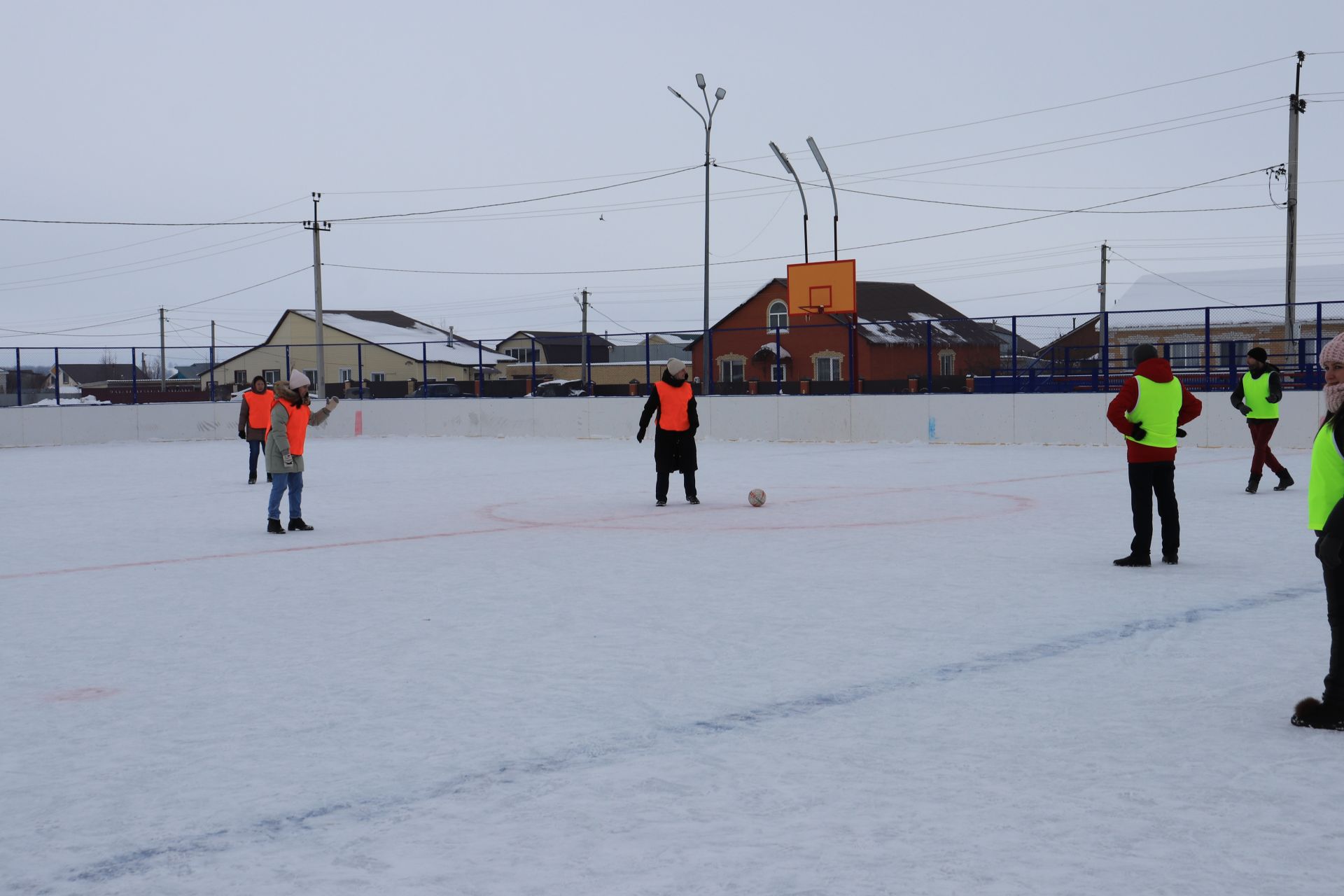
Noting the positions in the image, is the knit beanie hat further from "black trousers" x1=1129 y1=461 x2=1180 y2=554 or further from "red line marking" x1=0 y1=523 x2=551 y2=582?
"red line marking" x1=0 y1=523 x2=551 y2=582

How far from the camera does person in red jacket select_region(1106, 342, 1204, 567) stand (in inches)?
380

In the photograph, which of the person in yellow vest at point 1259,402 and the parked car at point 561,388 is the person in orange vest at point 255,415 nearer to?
the person in yellow vest at point 1259,402

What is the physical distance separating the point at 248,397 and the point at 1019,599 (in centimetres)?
1305

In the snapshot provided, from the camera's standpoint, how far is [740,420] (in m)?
30.0

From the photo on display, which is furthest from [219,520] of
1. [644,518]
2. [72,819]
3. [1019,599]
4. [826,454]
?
[826,454]

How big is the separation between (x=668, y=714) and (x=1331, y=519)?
271cm

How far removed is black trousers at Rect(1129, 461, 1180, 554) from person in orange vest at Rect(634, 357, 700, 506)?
232 inches

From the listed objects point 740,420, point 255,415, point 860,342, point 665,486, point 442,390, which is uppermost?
point 860,342

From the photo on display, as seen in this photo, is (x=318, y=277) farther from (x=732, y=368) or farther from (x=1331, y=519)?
(x=1331, y=519)

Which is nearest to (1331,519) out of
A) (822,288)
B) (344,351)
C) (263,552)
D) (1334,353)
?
(1334,353)

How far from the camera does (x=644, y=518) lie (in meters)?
13.5

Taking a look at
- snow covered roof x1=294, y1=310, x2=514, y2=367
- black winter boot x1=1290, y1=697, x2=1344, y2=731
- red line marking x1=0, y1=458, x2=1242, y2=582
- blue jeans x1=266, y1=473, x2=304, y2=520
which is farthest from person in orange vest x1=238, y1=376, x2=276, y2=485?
snow covered roof x1=294, y1=310, x2=514, y2=367

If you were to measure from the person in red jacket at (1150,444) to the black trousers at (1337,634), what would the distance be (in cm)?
447

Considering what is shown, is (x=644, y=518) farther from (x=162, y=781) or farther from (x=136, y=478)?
(x=136, y=478)
